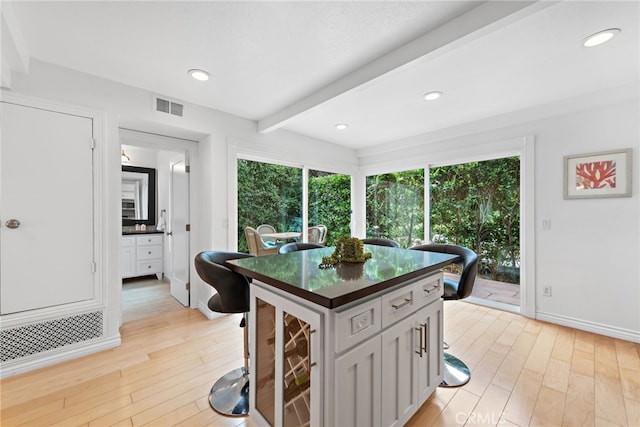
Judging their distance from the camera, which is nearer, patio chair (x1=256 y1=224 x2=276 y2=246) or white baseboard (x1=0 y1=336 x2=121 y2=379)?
white baseboard (x1=0 y1=336 x2=121 y2=379)

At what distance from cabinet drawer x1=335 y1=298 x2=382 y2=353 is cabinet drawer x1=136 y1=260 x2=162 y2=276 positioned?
4.81m

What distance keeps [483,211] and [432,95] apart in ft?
5.89

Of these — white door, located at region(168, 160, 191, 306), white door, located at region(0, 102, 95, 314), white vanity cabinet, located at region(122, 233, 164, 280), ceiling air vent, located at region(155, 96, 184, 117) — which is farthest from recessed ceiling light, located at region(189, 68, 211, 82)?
white vanity cabinet, located at region(122, 233, 164, 280)

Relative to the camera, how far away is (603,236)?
2.64 m

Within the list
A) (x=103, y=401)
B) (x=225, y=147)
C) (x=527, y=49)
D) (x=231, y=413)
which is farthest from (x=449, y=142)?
(x=103, y=401)

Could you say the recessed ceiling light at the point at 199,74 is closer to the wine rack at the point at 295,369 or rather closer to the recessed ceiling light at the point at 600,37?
the wine rack at the point at 295,369

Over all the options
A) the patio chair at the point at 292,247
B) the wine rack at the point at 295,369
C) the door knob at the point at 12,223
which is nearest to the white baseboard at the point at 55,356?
the door knob at the point at 12,223

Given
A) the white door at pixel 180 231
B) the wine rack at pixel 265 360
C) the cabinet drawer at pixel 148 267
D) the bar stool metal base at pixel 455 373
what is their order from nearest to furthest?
the wine rack at pixel 265 360 < the bar stool metal base at pixel 455 373 < the white door at pixel 180 231 < the cabinet drawer at pixel 148 267

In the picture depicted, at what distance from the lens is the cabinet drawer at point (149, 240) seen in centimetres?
464

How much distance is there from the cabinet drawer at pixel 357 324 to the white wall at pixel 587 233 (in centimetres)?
285

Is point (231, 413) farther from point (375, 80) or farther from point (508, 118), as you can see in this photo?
point (508, 118)

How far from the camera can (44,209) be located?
6.96ft

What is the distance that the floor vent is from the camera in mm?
2012

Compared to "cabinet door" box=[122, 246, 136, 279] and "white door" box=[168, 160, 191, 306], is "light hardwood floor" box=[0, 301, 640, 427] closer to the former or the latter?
"white door" box=[168, 160, 191, 306]
